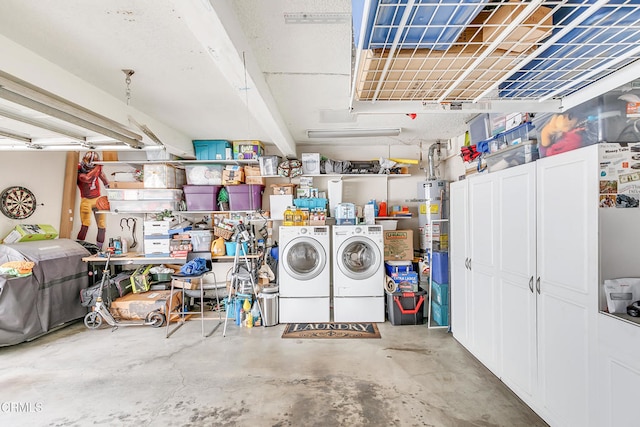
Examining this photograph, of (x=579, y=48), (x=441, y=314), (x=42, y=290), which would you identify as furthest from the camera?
(x=441, y=314)

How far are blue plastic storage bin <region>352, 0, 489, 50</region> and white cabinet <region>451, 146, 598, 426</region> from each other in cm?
111

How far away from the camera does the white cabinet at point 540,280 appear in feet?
5.39

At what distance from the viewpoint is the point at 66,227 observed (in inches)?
177

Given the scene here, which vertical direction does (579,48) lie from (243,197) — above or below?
above

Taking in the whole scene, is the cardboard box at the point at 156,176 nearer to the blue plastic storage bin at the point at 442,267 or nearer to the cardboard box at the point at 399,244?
the cardboard box at the point at 399,244

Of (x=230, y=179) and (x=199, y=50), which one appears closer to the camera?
(x=199, y=50)

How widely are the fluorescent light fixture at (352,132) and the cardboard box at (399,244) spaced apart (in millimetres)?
1352

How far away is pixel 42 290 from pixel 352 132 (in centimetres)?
423

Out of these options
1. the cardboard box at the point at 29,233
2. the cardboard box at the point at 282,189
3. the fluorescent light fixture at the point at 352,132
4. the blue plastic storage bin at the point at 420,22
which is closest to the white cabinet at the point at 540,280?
the blue plastic storage bin at the point at 420,22

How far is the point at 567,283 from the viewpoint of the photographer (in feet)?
5.81

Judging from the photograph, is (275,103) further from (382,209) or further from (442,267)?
(442,267)

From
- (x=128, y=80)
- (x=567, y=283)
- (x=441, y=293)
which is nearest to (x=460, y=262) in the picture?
(x=441, y=293)

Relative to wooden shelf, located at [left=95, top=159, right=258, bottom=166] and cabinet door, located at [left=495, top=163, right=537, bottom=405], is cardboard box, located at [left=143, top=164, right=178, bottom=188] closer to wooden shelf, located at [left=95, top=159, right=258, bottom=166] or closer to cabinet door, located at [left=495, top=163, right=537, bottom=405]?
wooden shelf, located at [left=95, top=159, right=258, bottom=166]

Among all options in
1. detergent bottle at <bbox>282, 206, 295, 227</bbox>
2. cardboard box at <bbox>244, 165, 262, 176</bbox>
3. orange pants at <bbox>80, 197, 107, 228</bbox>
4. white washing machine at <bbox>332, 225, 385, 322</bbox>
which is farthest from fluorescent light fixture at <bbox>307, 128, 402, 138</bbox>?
orange pants at <bbox>80, 197, 107, 228</bbox>
